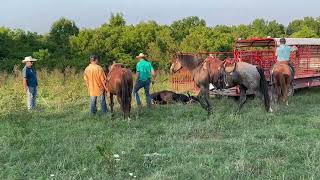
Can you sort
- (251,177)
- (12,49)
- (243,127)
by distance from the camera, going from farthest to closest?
(12,49)
(243,127)
(251,177)

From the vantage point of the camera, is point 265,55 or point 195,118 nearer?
point 195,118

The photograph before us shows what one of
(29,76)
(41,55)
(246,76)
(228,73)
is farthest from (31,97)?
(41,55)

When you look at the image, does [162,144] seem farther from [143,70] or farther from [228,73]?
[143,70]

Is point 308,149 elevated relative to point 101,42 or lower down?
lower down

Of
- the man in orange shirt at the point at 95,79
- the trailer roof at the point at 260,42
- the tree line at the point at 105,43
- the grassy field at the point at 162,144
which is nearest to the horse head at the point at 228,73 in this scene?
the grassy field at the point at 162,144

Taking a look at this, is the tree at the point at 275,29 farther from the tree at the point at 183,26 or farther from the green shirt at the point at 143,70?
the green shirt at the point at 143,70

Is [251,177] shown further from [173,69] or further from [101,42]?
[101,42]

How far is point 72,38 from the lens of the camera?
33375 millimetres

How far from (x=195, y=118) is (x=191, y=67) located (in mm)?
2380

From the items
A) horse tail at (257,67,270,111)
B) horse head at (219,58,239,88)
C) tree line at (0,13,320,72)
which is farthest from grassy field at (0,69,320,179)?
tree line at (0,13,320,72)

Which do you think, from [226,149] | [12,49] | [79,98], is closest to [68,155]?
[226,149]

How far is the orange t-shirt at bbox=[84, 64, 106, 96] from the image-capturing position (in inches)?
441

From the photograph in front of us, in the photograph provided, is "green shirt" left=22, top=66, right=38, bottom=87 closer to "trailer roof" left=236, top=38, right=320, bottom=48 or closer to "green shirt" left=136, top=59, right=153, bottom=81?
"green shirt" left=136, top=59, right=153, bottom=81

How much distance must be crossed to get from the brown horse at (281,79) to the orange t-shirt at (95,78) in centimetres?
436
